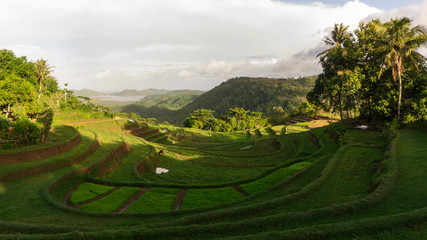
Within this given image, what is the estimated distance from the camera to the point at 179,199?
15234 mm

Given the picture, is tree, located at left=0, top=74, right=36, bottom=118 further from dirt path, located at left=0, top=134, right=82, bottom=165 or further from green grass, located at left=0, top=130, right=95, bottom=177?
green grass, located at left=0, top=130, right=95, bottom=177

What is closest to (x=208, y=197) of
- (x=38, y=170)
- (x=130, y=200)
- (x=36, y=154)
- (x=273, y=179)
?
(x=130, y=200)

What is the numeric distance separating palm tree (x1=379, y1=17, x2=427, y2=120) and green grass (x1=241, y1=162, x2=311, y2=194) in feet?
49.2

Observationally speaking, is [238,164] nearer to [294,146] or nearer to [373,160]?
[294,146]

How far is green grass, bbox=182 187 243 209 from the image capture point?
13777 mm

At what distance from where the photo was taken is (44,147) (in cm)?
1880

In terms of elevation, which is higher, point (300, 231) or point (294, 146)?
point (300, 231)

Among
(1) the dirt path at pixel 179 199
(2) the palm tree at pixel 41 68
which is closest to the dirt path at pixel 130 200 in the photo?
(1) the dirt path at pixel 179 199

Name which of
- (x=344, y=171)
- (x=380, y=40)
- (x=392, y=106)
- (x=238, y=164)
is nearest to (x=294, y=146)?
(x=238, y=164)

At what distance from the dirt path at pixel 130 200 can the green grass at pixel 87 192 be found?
2.46 m

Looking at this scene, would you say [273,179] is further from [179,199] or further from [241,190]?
[179,199]

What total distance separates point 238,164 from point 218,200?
15.7 meters

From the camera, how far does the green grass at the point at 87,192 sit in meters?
14.2

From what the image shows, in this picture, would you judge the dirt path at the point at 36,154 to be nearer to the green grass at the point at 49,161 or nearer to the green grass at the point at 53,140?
the green grass at the point at 53,140
